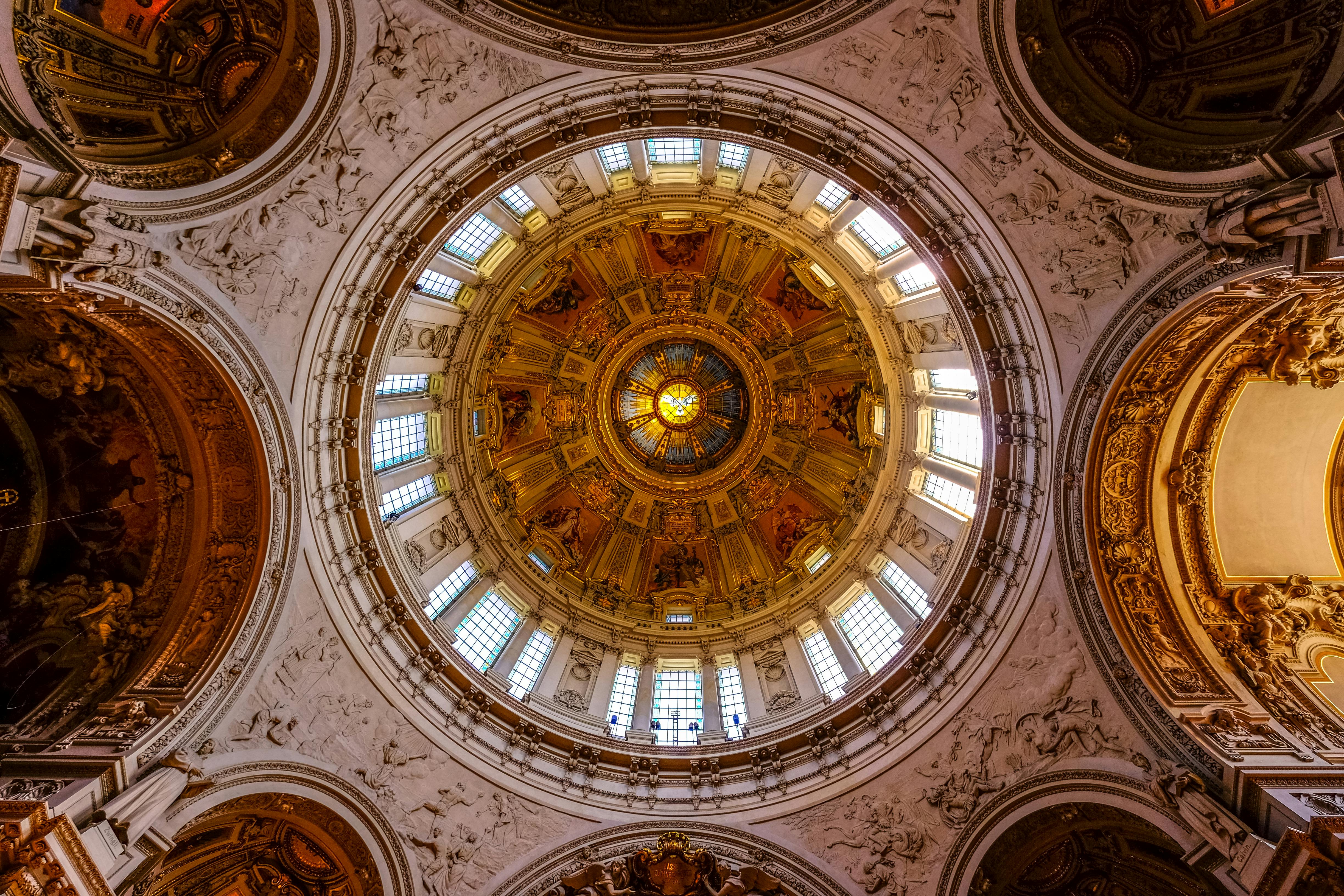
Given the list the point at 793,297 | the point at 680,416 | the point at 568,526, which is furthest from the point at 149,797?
the point at 793,297

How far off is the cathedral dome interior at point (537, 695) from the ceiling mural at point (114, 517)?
0.10 m

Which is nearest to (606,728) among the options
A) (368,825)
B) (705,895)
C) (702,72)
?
(705,895)

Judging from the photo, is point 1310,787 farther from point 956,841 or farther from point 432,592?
point 432,592

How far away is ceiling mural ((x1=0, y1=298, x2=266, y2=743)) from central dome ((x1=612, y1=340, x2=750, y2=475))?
68.5 ft

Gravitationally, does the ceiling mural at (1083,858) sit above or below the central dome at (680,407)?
below

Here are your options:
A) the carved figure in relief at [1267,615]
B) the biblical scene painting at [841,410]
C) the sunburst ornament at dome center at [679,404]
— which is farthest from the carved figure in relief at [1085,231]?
the sunburst ornament at dome center at [679,404]

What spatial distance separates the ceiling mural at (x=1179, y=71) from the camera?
39.8 feet

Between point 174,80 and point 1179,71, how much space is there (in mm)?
22903

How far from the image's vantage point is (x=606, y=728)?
2133 cm

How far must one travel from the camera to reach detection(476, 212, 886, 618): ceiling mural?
29547 mm

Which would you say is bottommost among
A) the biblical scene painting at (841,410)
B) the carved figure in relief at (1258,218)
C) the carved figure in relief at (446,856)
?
the carved figure in relief at (446,856)

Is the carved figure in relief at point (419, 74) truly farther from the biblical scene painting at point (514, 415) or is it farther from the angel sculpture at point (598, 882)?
the angel sculpture at point (598, 882)

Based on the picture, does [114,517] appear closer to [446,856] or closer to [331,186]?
[331,186]

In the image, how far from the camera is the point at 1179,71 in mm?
13664
